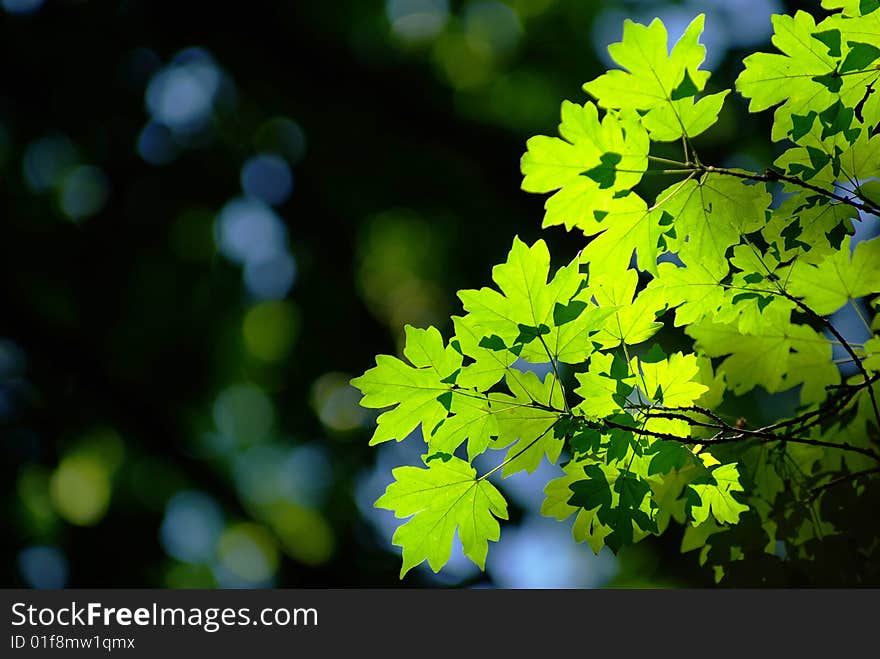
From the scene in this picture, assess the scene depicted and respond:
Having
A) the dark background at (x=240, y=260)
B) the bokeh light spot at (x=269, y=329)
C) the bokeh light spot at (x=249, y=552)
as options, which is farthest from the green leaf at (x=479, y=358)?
the bokeh light spot at (x=249, y=552)

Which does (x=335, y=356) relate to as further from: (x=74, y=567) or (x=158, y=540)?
(x=74, y=567)

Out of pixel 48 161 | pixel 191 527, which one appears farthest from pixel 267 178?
pixel 191 527

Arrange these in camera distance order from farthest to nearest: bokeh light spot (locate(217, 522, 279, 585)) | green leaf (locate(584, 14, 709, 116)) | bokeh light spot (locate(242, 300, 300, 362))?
bokeh light spot (locate(242, 300, 300, 362)), bokeh light spot (locate(217, 522, 279, 585)), green leaf (locate(584, 14, 709, 116))

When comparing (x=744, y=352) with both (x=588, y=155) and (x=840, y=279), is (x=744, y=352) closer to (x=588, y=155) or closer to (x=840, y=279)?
(x=840, y=279)

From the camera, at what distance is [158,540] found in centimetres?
342

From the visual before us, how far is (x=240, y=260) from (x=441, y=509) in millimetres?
3028

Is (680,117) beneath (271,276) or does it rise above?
beneath

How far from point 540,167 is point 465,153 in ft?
9.40

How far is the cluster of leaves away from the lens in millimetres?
672

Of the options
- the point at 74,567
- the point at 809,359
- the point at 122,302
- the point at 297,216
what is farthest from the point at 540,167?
the point at 74,567

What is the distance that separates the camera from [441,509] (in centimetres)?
80

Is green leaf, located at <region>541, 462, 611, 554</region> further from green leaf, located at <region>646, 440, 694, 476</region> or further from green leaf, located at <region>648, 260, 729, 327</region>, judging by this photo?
green leaf, located at <region>648, 260, 729, 327</region>

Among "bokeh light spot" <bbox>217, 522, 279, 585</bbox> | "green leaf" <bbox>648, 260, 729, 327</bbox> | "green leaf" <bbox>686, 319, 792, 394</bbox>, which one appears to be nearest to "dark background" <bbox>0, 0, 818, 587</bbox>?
"bokeh light spot" <bbox>217, 522, 279, 585</bbox>

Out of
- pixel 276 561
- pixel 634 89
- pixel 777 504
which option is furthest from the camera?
pixel 276 561
